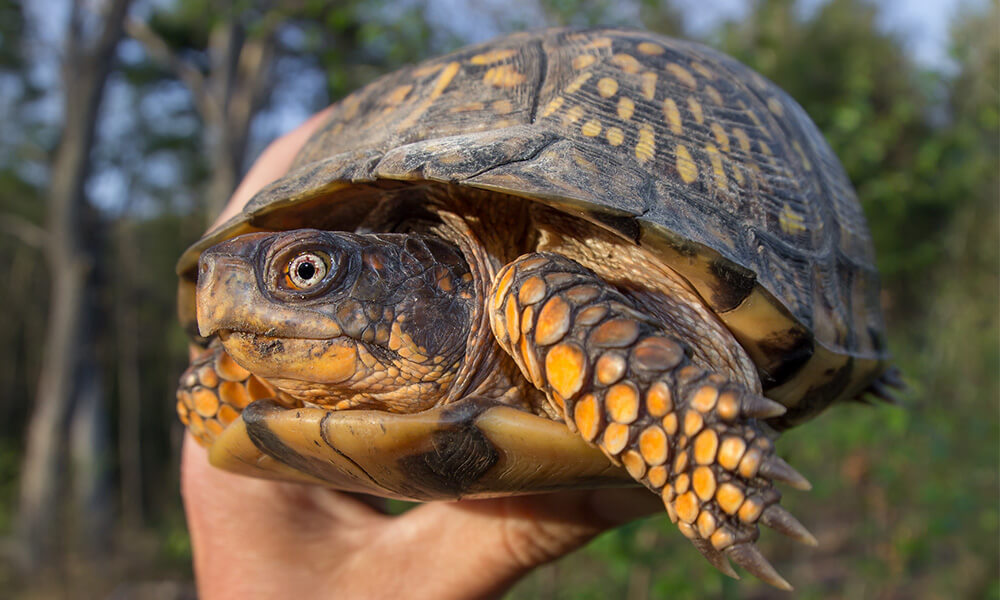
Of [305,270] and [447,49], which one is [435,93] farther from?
[447,49]

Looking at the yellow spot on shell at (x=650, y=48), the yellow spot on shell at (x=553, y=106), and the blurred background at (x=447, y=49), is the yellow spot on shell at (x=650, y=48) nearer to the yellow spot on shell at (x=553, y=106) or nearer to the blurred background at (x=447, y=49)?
the yellow spot on shell at (x=553, y=106)

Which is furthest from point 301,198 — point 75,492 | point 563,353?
point 75,492

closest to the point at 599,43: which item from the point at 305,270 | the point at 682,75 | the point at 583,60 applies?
the point at 583,60

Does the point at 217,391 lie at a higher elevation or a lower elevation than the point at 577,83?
lower

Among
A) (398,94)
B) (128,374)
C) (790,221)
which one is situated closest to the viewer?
(790,221)

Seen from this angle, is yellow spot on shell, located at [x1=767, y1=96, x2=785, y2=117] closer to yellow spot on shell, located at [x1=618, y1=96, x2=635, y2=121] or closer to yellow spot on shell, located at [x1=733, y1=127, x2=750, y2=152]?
yellow spot on shell, located at [x1=733, y1=127, x2=750, y2=152]

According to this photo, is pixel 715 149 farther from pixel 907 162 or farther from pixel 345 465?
pixel 907 162

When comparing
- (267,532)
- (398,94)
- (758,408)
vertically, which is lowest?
(267,532)
